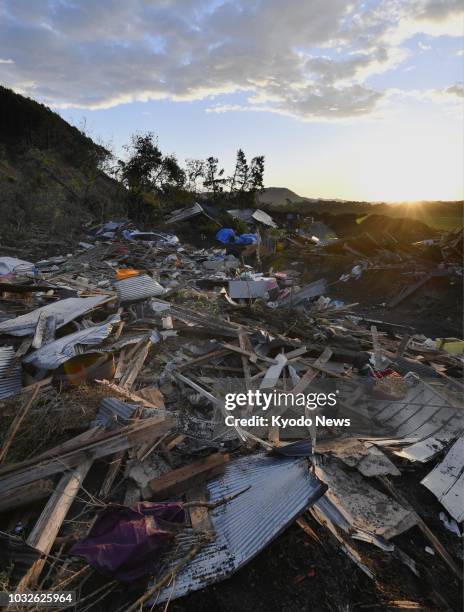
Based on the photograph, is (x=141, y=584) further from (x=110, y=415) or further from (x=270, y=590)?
(x=110, y=415)

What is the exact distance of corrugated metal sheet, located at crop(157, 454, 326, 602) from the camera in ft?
8.65

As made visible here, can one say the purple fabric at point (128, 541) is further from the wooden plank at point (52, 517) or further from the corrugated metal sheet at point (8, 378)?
the corrugated metal sheet at point (8, 378)

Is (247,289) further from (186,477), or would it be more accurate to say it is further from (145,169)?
(145,169)

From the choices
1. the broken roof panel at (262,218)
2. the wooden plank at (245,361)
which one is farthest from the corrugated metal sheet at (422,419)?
the broken roof panel at (262,218)

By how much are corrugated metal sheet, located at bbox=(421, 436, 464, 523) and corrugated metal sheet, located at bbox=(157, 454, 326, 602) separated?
140cm

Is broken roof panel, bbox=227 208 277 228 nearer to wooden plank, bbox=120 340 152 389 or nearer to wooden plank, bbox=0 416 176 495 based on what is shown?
wooden plank, bbox=120 340 152 389

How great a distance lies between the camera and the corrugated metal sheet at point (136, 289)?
798cm

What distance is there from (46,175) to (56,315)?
20.5 m

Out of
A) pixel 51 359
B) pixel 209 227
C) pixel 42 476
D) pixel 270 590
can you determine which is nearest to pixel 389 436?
pixel 270 590

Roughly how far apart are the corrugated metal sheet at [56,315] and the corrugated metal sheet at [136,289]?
0.83 meters

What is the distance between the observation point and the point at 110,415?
397cm

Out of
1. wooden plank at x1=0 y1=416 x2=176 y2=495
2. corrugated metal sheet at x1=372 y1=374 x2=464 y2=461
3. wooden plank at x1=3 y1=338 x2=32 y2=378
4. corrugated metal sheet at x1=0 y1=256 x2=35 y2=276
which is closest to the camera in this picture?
wooden plank at x1=0 y1=416 x2=176 y2=495

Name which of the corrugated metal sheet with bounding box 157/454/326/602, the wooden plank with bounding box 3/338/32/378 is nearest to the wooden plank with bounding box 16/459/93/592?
the corrugated metal sheet with bounding box 157/454/326/602

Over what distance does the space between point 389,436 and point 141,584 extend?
132 inches
